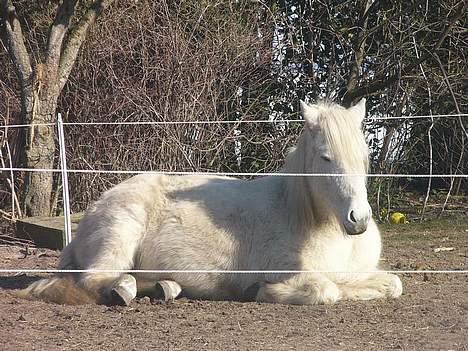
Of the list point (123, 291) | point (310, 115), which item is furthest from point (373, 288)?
point (123, 291)

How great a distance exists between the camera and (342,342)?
498 cm

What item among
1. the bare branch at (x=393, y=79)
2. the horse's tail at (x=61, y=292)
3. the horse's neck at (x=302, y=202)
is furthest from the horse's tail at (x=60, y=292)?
the bare branch at (x=393, y=79)

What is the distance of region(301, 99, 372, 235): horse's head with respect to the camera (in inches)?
220

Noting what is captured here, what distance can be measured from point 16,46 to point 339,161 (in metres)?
5.93

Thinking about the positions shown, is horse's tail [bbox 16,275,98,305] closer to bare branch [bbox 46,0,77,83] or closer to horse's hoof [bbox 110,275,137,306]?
horse's hoof [bbox 110,275,137,306]

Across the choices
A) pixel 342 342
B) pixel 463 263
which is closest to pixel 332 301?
pixel 342 342

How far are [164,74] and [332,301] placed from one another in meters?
5.96

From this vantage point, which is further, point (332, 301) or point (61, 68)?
point (61, 68)

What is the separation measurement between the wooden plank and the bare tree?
54cm

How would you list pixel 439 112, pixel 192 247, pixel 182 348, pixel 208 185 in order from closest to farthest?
pixel 182 348 < pixel 192 247 < pixel 208 185 < pixel 439 112

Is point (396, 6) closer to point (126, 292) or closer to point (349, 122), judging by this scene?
point (349, 122)

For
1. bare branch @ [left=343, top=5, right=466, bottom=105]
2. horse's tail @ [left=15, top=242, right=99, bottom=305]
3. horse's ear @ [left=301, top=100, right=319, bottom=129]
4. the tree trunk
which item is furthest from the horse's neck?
bare branch @ [left=343, top=5, right=466, bottom=105]

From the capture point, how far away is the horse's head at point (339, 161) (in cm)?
559

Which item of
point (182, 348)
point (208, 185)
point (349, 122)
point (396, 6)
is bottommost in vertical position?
point (182, 348)
